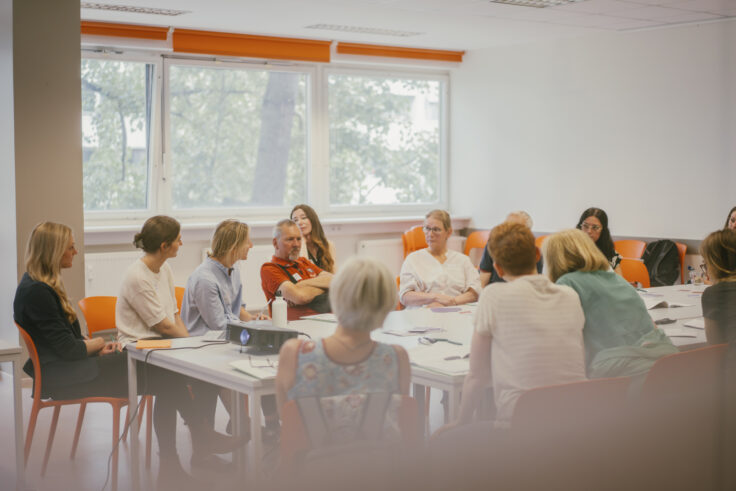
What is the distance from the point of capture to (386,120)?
8203 mm

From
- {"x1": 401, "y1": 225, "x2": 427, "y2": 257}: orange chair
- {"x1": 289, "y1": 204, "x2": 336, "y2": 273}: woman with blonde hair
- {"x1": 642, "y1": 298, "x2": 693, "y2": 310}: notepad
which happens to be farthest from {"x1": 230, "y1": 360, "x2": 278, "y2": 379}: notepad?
{"x1": 401, "y1": 225, "x2": 427, "y2": 257}: orange chair

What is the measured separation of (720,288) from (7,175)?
13.7ft

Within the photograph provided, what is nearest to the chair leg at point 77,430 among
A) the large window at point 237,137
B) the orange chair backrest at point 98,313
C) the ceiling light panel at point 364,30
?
the orange chair backrest at point 98,313

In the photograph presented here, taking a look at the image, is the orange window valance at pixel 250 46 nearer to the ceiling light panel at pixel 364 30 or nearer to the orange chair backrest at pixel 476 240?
the ceiling light panel at pixel 364 30

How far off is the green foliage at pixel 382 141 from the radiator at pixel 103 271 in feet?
7.61

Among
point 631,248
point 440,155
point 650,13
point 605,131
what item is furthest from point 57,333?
point 440,155

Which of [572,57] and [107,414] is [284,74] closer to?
[572,57]

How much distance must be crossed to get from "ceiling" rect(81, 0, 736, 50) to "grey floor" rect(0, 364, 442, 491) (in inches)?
118

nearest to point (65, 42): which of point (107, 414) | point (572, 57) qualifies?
point (107, 414)

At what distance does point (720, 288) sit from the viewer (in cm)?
242

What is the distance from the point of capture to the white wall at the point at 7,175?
4855 mm

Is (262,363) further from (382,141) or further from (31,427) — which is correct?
(382,141)

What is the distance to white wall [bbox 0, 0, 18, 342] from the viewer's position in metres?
4.86

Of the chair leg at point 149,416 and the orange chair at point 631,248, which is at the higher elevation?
the orange chair at point 631,248
